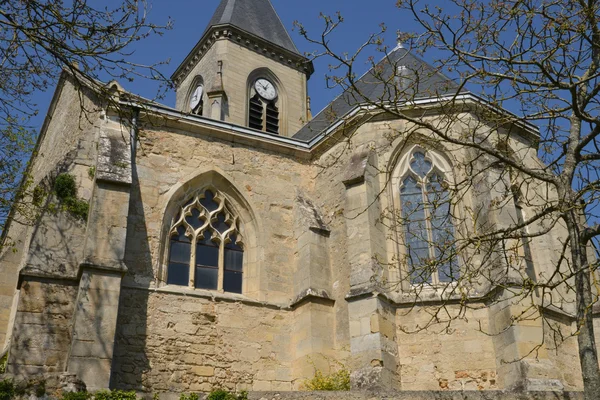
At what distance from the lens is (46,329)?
9133 mm

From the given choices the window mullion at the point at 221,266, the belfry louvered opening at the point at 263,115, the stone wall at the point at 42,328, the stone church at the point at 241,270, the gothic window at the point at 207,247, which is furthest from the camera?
the belfry louvered opening at the point at 263,115

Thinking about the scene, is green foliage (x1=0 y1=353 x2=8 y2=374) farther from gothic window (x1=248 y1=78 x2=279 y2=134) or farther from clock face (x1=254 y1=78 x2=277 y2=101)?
clock face (x1=254 y1=78 x2=277 y2=101)

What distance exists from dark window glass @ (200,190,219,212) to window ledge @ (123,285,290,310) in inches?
66.3

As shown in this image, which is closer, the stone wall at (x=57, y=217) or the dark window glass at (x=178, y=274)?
the stone wall at (x=57, y=217)

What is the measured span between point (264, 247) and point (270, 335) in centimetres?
166

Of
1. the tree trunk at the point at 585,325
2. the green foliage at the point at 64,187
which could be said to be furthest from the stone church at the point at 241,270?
the tree trunk at the point at 585,325

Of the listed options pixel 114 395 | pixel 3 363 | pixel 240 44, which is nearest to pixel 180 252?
pixel 3 363

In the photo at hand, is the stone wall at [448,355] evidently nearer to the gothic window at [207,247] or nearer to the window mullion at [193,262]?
the gothic window at [207,247]

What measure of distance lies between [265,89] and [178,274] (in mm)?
11796

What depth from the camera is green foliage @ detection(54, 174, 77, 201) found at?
1029cm

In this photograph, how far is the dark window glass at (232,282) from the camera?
11445 millimetres

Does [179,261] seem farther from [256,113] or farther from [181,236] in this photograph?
[256,113]

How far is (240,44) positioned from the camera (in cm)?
2155

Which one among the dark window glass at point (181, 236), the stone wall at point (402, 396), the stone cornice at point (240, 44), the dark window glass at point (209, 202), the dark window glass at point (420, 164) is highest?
the stone cornice at point (240, 44)
